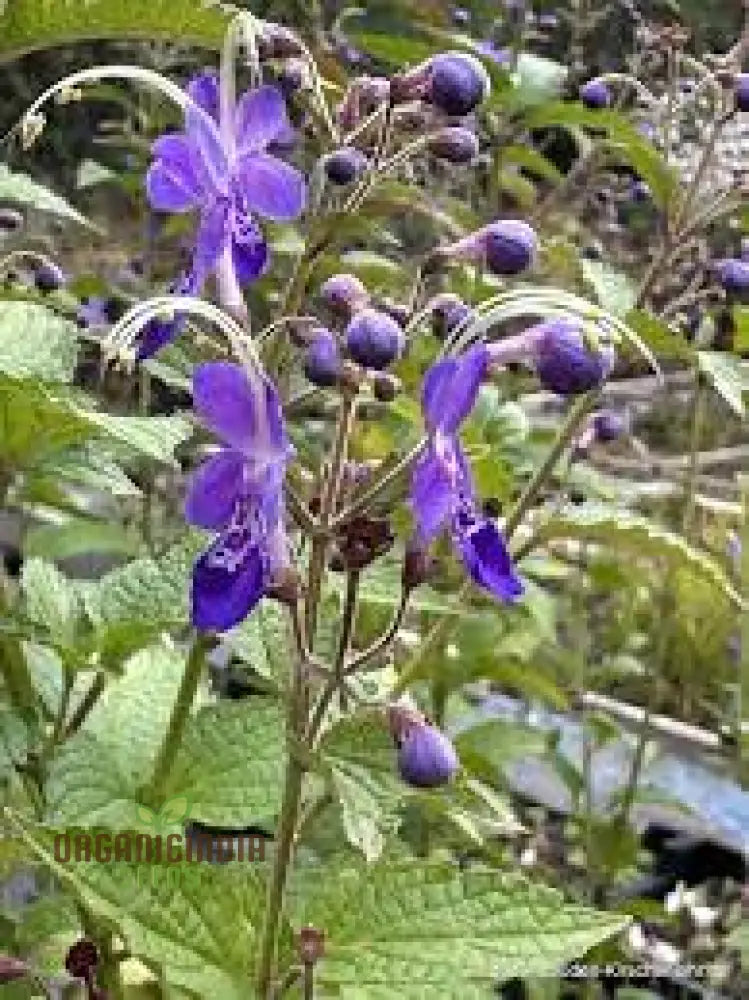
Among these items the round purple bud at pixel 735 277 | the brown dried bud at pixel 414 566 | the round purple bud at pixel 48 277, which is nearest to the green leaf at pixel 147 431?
the brown dried bud at pixel 414 566

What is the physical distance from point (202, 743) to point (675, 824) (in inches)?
80.2

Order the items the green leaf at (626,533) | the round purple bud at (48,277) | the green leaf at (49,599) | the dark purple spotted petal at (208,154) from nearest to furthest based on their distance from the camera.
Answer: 1. the dark purple spotted petal at (208,154)
2. the green leaf at (49,599)
3. the round purple bud at (48,277)
4. the green leaf at (626,533)

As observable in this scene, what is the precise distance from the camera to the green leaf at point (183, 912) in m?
1.07

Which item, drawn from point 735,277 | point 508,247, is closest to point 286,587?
point 508,247

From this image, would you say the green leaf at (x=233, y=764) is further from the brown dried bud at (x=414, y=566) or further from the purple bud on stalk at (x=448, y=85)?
the purple bud on stalk at (x=448, y=85)

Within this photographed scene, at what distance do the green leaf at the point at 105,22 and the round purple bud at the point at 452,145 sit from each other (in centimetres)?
16

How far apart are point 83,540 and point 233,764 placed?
963mm

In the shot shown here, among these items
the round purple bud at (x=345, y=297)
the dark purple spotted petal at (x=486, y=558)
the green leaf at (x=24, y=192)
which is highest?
the round purple bud at (x=345, y=297)

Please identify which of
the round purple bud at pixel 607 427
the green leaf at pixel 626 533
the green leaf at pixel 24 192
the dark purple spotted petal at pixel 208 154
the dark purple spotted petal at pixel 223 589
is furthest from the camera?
the round purple bud at pixel 607 427

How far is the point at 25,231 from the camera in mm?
2518

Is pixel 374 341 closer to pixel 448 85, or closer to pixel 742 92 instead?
pixel 448 85

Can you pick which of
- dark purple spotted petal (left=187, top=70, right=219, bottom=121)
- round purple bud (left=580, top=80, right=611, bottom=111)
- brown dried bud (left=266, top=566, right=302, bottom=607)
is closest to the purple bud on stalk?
dark purple spotted petal (left=187, top=70, right=219, bottom=121)

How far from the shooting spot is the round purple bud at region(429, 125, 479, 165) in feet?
4.01

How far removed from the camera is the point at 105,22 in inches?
49.8
